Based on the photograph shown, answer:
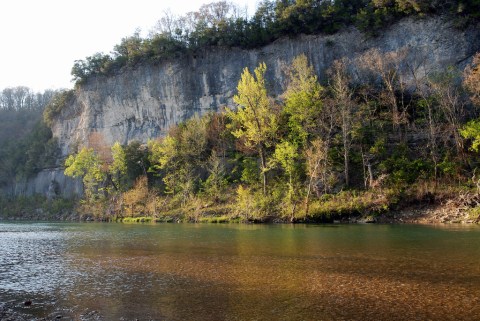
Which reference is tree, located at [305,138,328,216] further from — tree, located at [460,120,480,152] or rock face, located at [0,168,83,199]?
rock face, located at [0,168,83,199]

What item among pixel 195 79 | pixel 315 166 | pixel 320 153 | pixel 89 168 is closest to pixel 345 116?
pixel 320 153

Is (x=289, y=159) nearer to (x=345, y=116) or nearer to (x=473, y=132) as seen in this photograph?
(x=345, y=116)

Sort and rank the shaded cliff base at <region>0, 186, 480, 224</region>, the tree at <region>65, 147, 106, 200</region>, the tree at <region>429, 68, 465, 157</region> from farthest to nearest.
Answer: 1. the tree at <region>65, 147, 106, 200</region>
2. the tree at <region>429, 68, 465, 157</region>
3. the shaded cliff base at <region>0, 186, 480, 224</region>

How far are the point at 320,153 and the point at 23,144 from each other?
237ft

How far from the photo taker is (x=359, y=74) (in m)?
51.6

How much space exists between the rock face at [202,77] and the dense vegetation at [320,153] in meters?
4.28

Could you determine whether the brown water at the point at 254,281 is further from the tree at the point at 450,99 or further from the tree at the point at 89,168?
the tree at the point at 89,168

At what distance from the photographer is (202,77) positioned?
65562 mm

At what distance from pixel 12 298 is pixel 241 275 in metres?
6.41

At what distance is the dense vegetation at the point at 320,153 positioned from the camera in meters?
34.7

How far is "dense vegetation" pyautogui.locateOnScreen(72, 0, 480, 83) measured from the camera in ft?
161

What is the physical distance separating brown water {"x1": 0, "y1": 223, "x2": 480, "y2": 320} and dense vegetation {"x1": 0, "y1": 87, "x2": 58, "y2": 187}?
214ft

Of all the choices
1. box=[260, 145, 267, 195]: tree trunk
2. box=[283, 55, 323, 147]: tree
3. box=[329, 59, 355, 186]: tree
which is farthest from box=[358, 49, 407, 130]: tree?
box=[260, 145, 267, 195]: tree trunk

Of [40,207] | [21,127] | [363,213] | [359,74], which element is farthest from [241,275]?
[21,127]
